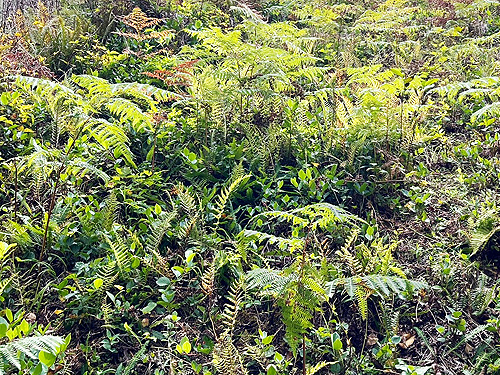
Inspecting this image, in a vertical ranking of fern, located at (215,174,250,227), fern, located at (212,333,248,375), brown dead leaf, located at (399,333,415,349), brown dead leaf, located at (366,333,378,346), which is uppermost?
fern, located at (215,174,250,227)

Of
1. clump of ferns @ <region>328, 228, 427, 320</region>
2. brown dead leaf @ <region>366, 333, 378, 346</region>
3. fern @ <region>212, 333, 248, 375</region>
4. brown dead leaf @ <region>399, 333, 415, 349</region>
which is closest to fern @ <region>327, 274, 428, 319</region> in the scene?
clump of ferns @ <region>328, 228, 427, 320</region>

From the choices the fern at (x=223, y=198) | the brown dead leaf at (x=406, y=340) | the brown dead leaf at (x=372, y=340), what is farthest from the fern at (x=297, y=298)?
the fern at (x=223, y=198)

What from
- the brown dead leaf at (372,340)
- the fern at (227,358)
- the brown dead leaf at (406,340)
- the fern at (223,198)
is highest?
the fern at (223,198)

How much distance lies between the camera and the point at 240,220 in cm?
358

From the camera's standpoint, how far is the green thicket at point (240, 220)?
8.57 ft

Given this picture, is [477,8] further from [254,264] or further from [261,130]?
[254,264]

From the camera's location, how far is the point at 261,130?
14.1 ft

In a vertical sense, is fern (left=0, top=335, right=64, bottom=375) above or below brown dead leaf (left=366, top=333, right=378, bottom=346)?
above

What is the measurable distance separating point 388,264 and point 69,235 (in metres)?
2.23

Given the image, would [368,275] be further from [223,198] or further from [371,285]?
[223,198]

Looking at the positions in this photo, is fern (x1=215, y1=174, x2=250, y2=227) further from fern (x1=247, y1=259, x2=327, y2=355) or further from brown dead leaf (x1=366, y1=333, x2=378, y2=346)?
brown dead leaf (x1=366, y1=333, x2=378, y2=346)

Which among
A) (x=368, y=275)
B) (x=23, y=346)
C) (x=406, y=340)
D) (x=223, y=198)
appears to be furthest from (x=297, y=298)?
(x=223, y=198)

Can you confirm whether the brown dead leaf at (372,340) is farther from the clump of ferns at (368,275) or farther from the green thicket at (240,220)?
the clump of ferns at (368,275)

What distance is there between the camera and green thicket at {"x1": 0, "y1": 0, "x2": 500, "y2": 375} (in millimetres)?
2613
